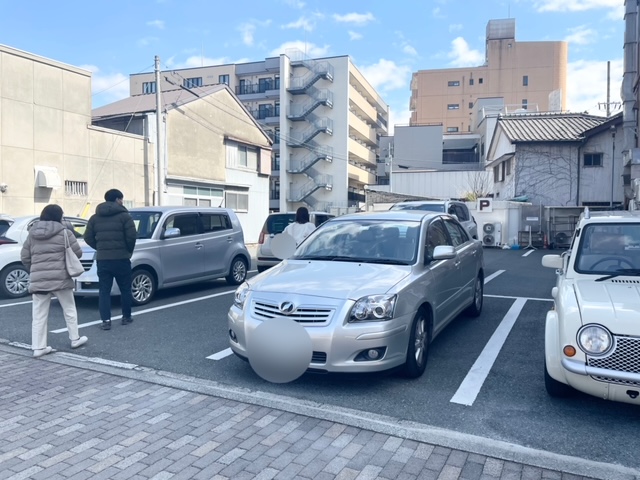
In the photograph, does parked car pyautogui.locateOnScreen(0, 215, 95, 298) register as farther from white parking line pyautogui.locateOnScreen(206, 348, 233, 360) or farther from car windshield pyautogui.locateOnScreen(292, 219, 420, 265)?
car windshield pyautogui.locateOnScreen(292, 219, 420, 265)

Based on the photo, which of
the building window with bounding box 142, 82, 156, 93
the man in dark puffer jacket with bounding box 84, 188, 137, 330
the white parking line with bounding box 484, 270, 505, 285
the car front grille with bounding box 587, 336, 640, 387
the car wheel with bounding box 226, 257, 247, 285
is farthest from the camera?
the building window with bounding box 142, 82, 156, 93

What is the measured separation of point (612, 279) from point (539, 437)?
1.70 metres

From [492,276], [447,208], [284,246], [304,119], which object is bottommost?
[492,276]

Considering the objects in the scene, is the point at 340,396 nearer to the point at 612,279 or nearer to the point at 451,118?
the point at 612,279

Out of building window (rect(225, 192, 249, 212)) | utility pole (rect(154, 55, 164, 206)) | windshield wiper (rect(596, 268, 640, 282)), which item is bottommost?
windshield wiper (rect(596, 268, 640, 282))

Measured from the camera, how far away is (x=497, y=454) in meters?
3.36

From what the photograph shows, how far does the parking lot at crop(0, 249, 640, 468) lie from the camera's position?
3758 millimetres

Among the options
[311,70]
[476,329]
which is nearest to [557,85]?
[311,70]

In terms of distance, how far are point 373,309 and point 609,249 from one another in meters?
2.44

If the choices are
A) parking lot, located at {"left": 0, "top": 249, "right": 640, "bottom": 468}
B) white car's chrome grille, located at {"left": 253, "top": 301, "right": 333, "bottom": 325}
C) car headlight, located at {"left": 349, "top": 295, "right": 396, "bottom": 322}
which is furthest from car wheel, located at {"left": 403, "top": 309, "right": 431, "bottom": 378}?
white car's chrome grille, located at {"left": 253, "top": 301, "right": 333, "bottom": 325}

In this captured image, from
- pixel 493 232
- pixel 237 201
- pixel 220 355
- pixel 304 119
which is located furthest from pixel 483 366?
pixel 304 119

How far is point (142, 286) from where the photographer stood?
8.56 metres

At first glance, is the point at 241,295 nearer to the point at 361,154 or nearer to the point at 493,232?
the point at 493,232

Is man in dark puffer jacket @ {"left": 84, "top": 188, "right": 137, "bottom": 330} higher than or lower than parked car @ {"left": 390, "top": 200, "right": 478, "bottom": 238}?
lower
